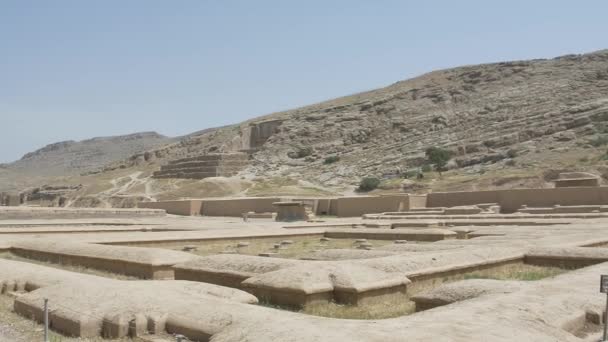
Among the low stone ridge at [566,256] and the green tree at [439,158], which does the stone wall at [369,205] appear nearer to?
the low stone ridge at [566,256]

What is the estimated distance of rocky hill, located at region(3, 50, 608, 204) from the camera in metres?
48.5

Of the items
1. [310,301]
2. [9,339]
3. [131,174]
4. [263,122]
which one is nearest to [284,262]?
[310,301]

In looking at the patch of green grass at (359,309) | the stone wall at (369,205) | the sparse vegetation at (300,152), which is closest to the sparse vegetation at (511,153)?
the stone wall at (369,205)

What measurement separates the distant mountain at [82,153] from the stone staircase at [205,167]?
295 ft

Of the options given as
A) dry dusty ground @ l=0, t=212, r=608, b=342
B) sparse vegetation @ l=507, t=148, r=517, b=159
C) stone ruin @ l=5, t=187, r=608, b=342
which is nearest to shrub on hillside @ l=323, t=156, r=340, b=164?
sparse vegetation @ l=507, t=148, r=517, b=159

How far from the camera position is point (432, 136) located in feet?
211

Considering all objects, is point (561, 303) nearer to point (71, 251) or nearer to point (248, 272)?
point (248, 272)

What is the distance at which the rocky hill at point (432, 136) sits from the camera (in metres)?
48.5

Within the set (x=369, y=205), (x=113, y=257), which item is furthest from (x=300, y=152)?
(x=113, y=257)

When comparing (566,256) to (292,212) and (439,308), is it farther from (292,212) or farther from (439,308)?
(292,212)

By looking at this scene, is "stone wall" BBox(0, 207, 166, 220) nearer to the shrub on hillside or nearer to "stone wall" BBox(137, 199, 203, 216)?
"stone wall" BBox(137, 199, 203, 216)

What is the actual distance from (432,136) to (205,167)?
74.8 ft

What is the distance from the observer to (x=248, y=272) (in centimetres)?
822

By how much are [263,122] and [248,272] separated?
73.8 metres
